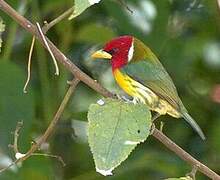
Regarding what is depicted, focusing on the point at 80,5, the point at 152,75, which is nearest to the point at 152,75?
the point at 152,75

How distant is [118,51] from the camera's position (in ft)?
5.68

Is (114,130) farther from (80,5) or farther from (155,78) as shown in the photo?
(155,78)

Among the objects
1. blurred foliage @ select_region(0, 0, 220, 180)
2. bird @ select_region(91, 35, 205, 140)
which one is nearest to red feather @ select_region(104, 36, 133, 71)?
bird @ select_region(91, 35, 205, 140)

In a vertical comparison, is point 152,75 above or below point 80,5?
below

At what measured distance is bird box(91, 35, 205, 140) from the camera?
1.72 m

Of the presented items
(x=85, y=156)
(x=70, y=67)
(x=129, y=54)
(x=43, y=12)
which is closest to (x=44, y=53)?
(x=43, y=12)

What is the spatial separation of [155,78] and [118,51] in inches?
4.2

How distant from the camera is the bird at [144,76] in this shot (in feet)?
5.63

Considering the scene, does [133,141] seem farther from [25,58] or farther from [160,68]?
[25,58]

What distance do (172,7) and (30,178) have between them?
0.79 metres

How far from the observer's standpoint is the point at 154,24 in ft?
7.12

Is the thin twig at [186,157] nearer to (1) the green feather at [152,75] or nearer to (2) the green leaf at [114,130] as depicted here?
(2) the green leaf at [114,130]

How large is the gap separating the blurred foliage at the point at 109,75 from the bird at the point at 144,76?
25 cm

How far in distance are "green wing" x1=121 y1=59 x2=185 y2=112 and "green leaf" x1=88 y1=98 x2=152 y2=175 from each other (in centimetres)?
51
